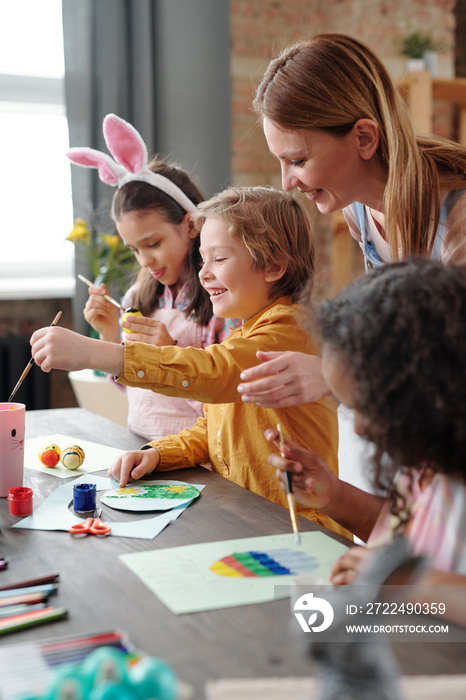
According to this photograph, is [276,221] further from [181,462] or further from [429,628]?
[429,628]

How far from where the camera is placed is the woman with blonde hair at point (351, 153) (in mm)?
1244

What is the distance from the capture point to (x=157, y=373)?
4.09ft

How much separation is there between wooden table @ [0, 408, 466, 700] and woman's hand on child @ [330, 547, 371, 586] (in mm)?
67

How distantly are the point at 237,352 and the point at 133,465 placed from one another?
0.92ft

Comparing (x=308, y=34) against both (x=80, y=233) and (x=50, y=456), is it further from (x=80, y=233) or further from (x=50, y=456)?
(x=50, y=456)

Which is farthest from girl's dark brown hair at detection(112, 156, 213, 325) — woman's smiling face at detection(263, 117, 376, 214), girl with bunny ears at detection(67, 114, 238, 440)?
woman's smiling face at detection(263, 117, 376, 214)

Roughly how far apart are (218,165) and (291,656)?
318 centimetres

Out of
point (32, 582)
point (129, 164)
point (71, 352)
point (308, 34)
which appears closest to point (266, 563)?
point (32, 582)

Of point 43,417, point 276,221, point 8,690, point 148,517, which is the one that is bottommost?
point 43,417

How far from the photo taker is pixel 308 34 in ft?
12.3

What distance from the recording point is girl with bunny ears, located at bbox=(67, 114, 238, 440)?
A: 175cm

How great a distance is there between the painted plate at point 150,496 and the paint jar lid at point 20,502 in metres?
0.12

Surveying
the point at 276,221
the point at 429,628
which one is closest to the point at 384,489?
the point at 429,628

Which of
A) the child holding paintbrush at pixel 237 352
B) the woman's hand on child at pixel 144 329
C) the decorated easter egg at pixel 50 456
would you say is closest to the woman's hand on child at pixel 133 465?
the child holding paintbrush at pixel 237 352
